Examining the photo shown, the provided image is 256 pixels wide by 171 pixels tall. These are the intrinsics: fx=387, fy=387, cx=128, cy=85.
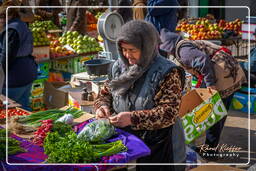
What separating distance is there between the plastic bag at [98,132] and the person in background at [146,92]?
2.4 inches

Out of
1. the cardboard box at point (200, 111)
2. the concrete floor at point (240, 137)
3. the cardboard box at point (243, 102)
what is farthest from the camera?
the cardboard box at point (243, 102)

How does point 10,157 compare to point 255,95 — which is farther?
point 255,95

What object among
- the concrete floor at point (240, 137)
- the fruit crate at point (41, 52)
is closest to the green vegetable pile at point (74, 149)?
the concrete floor at point (240, 137)

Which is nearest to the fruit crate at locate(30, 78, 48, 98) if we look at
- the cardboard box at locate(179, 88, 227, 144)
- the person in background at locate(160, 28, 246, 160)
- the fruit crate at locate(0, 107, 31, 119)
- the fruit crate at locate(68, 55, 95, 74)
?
the fruit crate at locate(68, 55, 95, 74)

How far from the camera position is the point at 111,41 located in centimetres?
668

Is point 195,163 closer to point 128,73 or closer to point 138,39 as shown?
point 128,73

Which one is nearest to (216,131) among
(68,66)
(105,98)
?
(105,98)

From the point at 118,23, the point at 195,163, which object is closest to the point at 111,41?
the point at 118,23

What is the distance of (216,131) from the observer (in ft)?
14.6

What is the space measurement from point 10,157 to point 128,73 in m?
0.94

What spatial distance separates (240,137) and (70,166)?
3566mm

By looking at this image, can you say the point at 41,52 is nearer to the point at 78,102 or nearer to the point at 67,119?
the point at 78,102

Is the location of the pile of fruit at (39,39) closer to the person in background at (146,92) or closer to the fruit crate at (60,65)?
the fruit crate at (60,65)

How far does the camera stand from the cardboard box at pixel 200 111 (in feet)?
12.0
